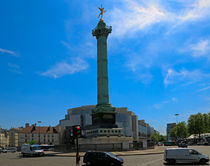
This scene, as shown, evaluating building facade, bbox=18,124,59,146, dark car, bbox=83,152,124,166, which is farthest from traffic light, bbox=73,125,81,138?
building facade, bbox=18,124,59,146

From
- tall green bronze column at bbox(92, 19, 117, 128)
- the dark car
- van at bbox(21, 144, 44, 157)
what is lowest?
van at bbox(21, 144, 44, 157)

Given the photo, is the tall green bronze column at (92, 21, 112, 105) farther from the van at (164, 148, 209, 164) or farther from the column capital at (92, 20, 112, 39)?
the van at (164, 148, 209, 164)

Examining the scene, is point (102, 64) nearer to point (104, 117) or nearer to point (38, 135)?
point (104, 117)

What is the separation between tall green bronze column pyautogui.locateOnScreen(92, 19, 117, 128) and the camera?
59.2 m

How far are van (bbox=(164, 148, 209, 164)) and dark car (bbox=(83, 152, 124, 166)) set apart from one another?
475 centimetres

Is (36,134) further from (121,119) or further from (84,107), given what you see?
(121,119)

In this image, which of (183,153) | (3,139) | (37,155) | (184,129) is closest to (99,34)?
(37,155)

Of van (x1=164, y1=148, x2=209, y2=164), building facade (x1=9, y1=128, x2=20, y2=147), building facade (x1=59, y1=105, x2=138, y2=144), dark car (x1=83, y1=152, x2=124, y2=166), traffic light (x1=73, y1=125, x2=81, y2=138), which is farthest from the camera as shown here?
building facade (x1=59, y1=105, x2=138, y2=144)

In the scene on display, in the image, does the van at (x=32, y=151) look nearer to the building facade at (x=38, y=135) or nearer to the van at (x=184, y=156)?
the van at (x=184, y=156)

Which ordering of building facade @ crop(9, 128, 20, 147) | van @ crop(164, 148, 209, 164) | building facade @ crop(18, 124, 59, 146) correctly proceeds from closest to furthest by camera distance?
1. van @ crop(164, 148, 209, 164)
2. building facade @ crop(18, 124, 59, 146)
3. building facade @ crop(9, 128, 20, 147)

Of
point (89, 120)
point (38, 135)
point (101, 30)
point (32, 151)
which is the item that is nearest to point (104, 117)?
point (32, 151)

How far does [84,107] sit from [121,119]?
89.1ft

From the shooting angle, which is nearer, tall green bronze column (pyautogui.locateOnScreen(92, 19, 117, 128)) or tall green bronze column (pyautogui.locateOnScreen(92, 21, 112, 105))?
tall green bronze column (pyautogui.locateOnScreen(92, 19, 117, 128))

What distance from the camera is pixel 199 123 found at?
310 ft
